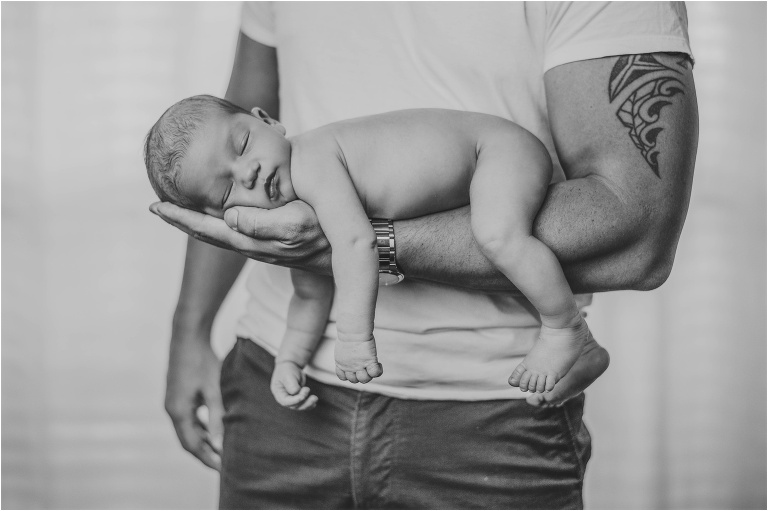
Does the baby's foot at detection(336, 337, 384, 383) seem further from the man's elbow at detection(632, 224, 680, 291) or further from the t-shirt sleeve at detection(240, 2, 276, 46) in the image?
the t-shirt sleeve at detection(240, 2, 276, 46)

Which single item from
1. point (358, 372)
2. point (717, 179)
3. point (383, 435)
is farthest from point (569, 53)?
point (717, 179)

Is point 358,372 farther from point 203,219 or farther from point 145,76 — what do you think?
point 145,76

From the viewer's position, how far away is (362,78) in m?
1.28

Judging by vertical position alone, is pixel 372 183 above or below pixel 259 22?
below

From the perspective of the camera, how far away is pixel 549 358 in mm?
1101

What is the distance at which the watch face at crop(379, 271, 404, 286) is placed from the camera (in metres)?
1.16

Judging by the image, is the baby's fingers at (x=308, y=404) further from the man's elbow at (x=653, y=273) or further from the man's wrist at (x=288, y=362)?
the man's elbow at (x=653, y=273)

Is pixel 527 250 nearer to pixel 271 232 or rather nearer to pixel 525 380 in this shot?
pixel 525 380

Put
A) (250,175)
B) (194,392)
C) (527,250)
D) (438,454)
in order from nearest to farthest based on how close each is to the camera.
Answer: (527,250) < (250,175) < (438,454) < (194,392)

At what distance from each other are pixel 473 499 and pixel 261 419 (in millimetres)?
395

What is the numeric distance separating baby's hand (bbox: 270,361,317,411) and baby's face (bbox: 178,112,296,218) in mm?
282

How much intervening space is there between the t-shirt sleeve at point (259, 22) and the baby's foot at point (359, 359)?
25.8 inches

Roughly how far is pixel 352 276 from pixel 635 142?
44cm

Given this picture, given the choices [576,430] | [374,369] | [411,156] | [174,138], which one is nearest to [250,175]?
[174,138]
